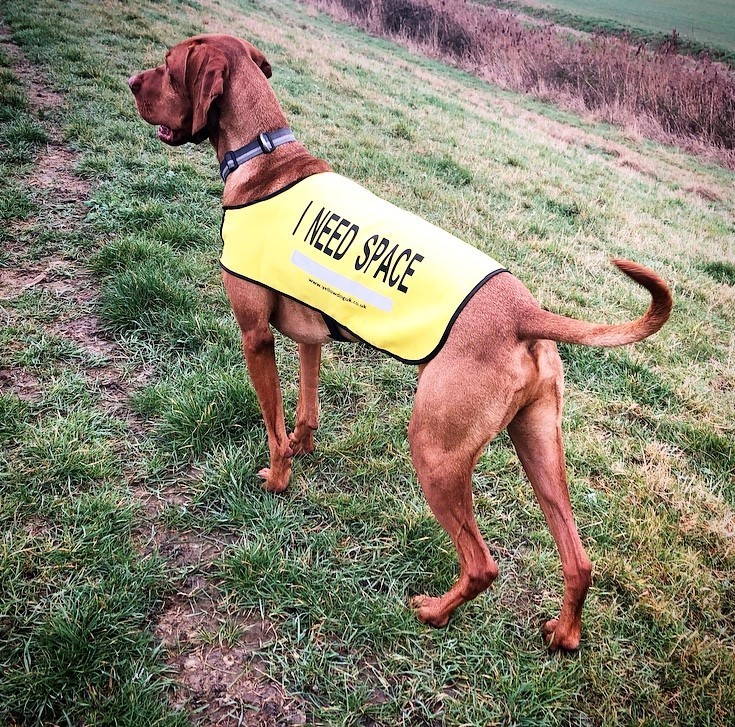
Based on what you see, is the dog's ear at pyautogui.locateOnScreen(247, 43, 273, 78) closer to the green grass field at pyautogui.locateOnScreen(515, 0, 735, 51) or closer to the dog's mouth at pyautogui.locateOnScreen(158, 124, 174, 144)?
the dog's mouth at pyautogui.locateOnScreen(158, 124, 174, 144)

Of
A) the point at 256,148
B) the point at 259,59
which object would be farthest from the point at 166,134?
the point at 259,59

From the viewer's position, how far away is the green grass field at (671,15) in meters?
10.2

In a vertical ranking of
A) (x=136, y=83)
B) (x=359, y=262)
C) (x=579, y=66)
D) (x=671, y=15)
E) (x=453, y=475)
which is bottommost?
(x=453, y=475)

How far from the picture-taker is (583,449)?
3.20m

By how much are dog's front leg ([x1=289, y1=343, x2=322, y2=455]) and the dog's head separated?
3.95ft

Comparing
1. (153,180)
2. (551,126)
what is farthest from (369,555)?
(551,126)

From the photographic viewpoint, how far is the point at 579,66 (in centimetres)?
1259

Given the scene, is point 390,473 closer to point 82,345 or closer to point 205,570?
point 205,570

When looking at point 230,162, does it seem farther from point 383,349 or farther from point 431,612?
point 431,612

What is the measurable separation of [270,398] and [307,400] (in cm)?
33

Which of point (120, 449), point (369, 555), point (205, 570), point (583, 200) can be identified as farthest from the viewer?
point (583, 200)

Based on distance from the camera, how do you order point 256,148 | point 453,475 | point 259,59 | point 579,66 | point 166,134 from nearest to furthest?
point 453,475, point 256,148, point 166,134, point 259,59, point 579,66

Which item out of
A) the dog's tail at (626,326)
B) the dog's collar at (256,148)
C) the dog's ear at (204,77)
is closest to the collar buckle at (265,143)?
the dog's collar at (256,148)

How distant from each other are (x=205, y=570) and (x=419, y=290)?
5.04ft
